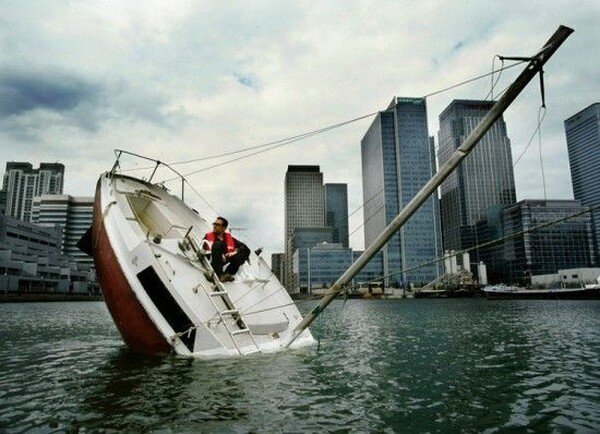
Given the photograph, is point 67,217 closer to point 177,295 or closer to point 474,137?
point 177,295

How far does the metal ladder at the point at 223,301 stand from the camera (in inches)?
375

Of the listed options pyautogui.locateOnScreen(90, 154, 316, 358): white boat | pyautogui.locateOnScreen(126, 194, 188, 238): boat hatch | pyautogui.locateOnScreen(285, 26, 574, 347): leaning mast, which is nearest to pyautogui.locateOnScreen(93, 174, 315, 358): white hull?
pyautogui.locateOnScreen(90, 154, 316, 358): white boat

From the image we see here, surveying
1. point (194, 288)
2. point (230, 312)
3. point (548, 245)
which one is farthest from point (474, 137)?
point (548, 245)

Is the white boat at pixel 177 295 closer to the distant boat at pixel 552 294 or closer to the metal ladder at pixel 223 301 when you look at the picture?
the metal ladder at pixel 223 301

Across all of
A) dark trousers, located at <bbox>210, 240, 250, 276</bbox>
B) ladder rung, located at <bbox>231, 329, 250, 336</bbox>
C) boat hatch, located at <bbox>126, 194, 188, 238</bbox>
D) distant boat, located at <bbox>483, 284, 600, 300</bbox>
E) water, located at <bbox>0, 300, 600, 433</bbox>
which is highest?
boat hatch, located at <bbox>126, 194, 188, 238</bbox>

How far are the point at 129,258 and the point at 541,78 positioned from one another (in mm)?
10211

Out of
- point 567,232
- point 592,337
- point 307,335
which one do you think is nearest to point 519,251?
point 567,232

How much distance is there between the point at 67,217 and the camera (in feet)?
603

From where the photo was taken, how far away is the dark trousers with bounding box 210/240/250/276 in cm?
1093

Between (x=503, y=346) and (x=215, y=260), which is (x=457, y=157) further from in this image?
(x=503, y=346)

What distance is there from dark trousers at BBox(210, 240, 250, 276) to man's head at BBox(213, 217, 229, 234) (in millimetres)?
402

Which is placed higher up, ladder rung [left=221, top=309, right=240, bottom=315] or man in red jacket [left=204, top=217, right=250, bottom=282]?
man in red jacket [left=204, top=217, right=250, bottom=282]

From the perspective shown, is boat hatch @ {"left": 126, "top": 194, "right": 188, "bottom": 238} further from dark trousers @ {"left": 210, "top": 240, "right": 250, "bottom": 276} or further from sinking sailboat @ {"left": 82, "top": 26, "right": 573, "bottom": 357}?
dark trousers @ {"left": 210, "top": 240, "right": 250, "bottom": 276}

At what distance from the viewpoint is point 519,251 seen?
185500 mm
